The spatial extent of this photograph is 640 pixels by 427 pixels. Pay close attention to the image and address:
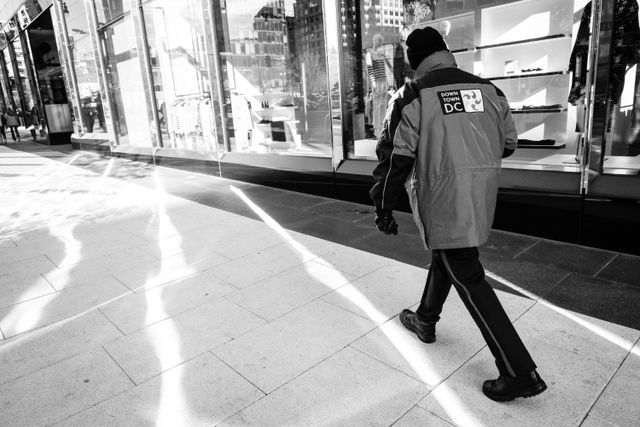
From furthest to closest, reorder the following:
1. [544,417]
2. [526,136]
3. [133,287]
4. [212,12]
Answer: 1. [212,12]
2. [526,136]
3. [133,287]
4. [544,417]

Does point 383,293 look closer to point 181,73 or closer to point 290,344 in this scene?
point 290,344

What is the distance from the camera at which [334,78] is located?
22.3 feet

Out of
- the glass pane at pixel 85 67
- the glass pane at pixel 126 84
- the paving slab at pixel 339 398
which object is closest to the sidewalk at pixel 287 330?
the paving slab at pixel 339 398

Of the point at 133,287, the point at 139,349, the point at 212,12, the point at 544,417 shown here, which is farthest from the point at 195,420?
the point at 212,12

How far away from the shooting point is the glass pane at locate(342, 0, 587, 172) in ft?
18.3

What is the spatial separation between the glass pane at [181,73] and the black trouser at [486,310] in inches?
322

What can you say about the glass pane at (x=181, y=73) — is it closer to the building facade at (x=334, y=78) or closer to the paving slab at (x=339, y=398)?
the building facade at (x=334, y=78)

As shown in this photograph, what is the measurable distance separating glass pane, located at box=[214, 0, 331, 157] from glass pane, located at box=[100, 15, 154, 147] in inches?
161

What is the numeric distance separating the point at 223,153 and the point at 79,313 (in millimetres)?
6378

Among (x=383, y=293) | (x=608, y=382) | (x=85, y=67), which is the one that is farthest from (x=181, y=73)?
(x=608, y=382)

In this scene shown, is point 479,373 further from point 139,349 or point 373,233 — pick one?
point 373,233

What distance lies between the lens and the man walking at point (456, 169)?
7.27 ft

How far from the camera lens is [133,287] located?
4059 millimetres

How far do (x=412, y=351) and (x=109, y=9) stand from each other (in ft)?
44.7
